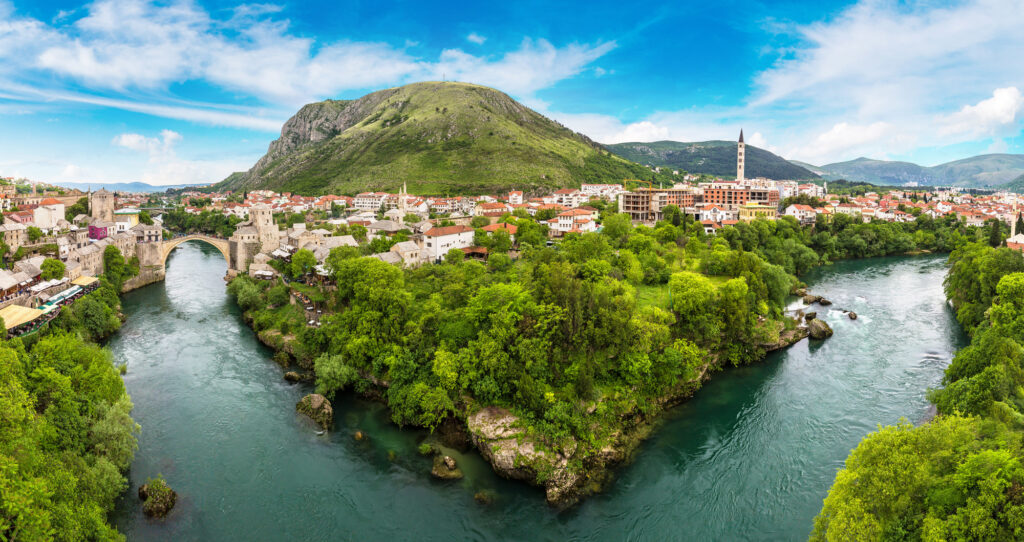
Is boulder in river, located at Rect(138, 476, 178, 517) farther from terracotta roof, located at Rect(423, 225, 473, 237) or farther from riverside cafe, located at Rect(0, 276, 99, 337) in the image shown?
terracotta roof, located at Rect(423, 225, 473, 237)

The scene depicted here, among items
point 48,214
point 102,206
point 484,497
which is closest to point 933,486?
point 484,497

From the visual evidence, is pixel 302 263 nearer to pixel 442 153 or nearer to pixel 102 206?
pixel 102 206

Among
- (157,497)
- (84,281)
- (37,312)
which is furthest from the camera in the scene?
(84,281)

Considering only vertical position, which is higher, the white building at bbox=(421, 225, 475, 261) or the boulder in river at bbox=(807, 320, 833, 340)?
the white building at bbox=(421, 225, 475, 261)

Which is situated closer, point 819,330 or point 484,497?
point 484,497

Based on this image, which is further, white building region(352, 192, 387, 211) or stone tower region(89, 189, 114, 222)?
white building region(352, 192, 387, 211)

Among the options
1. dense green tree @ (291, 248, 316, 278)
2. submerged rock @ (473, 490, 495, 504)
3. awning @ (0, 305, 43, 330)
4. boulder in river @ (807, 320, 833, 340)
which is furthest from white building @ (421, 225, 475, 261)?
boulder in river @ (807, 320, 833, 340)

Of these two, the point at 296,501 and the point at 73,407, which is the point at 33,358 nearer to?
the point at 73,407
